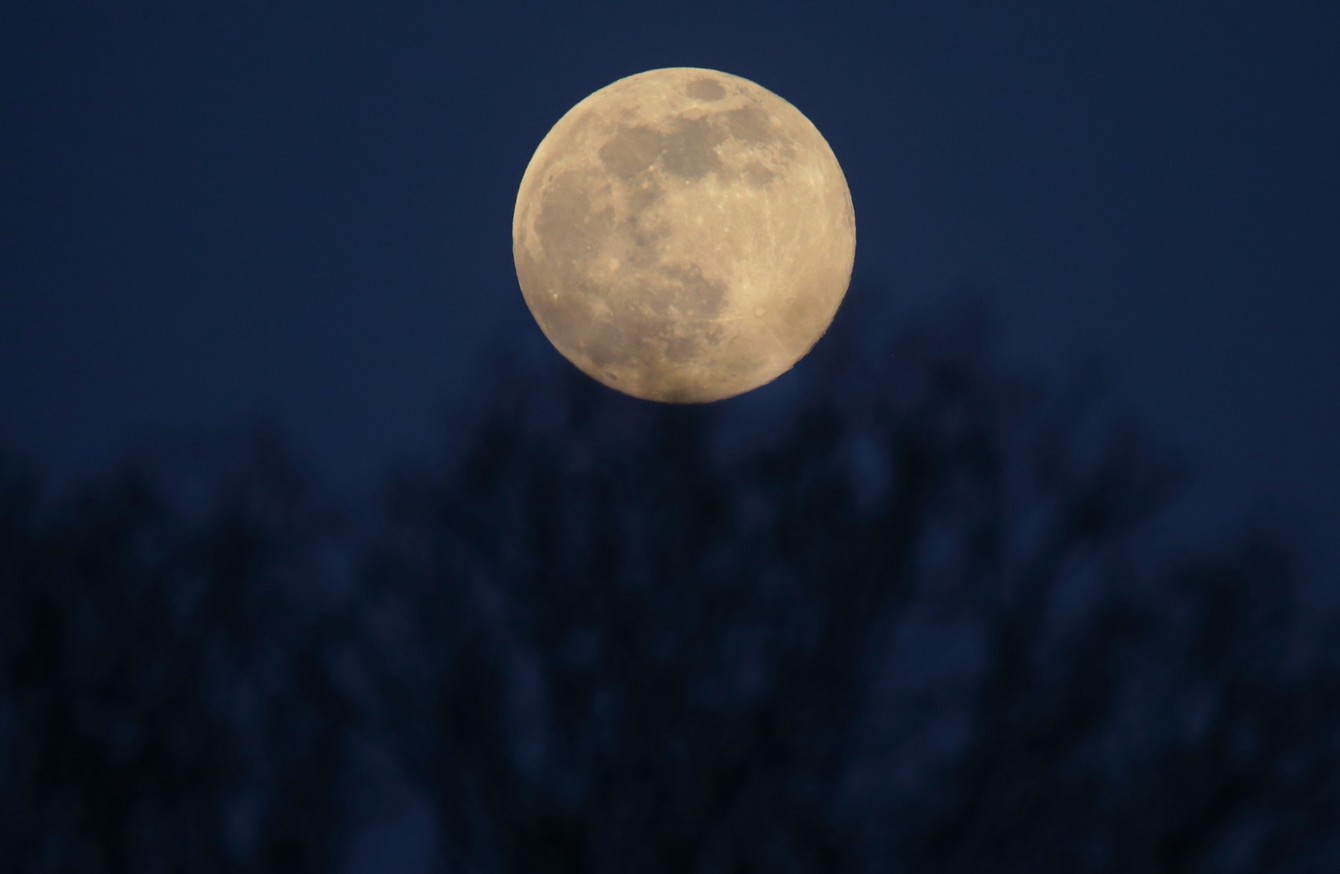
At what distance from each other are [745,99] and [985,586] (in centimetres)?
392

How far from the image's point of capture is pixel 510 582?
894 cm

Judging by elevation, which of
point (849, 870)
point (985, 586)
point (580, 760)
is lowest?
point (849, 870)

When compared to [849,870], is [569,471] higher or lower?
higher

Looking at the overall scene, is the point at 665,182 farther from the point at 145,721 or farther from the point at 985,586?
the point at 145,721

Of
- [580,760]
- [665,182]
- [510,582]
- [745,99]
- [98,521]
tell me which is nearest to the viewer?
[665,182]

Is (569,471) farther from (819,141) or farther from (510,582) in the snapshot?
(819,141)

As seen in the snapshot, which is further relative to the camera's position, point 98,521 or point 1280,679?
point 98,521

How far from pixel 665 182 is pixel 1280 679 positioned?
5653 millimetres

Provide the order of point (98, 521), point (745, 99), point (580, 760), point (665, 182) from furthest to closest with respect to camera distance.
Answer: point (98, 521) < point (580, 760) < point (745, 99) < point (665, 182)

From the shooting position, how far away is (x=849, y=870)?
8359 mm

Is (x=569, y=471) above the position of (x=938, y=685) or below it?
above

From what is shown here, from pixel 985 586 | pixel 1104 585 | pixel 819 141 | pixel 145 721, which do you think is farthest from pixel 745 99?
pixel 145 721

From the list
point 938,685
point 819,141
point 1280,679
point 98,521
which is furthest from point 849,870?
point 98,521

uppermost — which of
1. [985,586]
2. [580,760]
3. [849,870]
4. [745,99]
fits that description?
[745,99]
